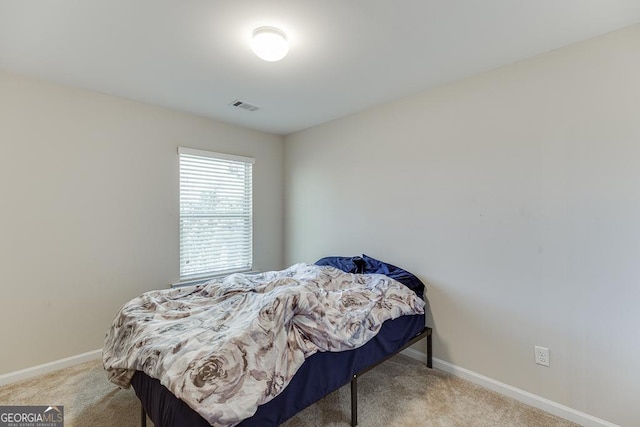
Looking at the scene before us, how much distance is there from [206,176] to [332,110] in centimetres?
162

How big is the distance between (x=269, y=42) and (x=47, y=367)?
10.1 ft

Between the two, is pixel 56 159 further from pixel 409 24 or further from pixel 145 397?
pixel 409 24

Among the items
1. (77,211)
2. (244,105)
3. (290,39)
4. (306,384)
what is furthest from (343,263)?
(77,211)

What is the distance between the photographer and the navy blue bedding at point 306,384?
1.25 m

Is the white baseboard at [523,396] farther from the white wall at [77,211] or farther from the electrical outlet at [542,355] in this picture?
the white wall at [77,211]

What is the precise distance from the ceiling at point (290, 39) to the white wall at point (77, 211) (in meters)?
0.28

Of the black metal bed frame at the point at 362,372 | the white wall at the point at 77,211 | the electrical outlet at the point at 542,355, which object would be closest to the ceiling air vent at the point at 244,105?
the white wall at the point at 77,211

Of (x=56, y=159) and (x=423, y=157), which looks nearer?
(x=56, y=159)

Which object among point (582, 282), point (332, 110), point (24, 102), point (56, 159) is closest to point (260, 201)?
point (332, 110)

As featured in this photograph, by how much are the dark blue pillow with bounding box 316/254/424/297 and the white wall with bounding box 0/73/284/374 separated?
1.75 meters

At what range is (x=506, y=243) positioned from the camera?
220cm

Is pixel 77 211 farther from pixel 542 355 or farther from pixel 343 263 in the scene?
pixel 542 355

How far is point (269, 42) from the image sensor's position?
1.76 m

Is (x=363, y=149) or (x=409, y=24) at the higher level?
(x=409, y=24)
